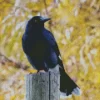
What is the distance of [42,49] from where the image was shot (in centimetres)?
190

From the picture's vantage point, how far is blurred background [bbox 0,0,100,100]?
196 centimetres

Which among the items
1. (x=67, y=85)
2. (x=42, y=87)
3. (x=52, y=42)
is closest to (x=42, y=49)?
(x=52, y=42)

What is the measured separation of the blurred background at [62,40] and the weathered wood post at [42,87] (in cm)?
124

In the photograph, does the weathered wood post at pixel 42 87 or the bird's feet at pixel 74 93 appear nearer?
the weathered wood post at pixel 42 87

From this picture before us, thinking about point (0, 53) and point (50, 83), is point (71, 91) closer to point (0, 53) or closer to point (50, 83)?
point (0, 53)

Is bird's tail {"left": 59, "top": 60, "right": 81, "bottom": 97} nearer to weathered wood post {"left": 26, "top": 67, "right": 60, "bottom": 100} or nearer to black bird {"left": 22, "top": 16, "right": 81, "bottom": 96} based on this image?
black bird {"left": 22, "top": 16, "right": 81, "bottom": 96}

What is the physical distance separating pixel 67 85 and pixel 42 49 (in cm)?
26

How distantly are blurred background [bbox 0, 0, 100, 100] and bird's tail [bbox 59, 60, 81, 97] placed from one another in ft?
0.15

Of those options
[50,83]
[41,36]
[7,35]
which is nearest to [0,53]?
[7,35]

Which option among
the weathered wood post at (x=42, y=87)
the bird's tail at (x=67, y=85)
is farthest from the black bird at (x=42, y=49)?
the weathered wood post at (x=42, y=87)

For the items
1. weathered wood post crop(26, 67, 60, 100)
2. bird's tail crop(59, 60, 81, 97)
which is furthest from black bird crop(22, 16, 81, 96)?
weathered wood post crop(26, 67, 60, 100)

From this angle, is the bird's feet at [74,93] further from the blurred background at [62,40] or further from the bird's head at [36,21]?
the bird's head at [36,21]

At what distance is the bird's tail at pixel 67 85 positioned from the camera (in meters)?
1.77

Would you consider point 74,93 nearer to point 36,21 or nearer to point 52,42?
point 52,42
